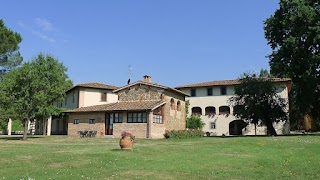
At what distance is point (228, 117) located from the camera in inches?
2095

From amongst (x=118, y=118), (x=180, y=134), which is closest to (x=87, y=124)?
(x=118, y=118)

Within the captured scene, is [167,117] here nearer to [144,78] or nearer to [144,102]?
[144,102]

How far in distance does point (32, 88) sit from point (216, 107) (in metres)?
30.1

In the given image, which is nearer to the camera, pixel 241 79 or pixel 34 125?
pixel 241 79

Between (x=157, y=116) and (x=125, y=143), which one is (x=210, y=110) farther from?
(x=125, y=143)

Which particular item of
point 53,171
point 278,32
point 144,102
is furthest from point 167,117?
point 53,171

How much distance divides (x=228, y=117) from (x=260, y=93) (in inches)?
653

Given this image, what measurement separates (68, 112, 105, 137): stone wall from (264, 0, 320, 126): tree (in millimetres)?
20195

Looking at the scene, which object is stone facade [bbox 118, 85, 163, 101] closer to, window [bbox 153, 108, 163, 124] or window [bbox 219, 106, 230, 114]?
window [bbox 153, 108, 163, 124]

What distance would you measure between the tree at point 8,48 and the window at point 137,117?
17.6 m

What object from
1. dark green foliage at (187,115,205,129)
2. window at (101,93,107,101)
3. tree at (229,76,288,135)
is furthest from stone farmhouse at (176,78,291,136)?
window at (101,93,107,101)

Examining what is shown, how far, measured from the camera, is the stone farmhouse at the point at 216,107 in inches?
2093

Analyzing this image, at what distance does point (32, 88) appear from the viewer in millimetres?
34438

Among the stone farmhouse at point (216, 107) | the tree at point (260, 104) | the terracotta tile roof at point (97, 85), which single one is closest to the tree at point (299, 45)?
the tree at point (260, 104)
